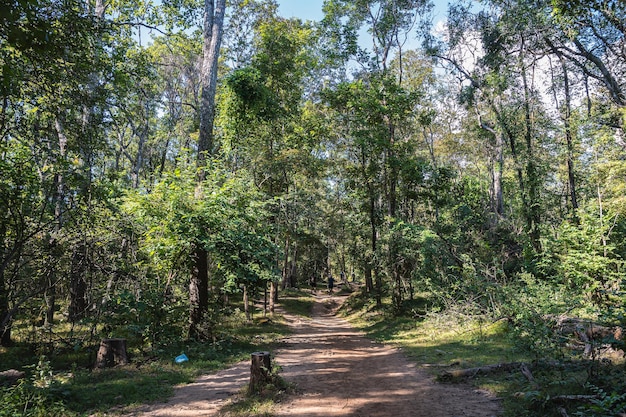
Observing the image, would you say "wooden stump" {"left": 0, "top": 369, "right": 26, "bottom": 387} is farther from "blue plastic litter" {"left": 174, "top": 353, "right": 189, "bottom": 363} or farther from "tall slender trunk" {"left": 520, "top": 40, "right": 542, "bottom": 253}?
"tall slender trunk" {"left": 520, "top": 40, "right": 542, "bottom": 253}

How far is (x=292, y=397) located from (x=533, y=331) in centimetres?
412

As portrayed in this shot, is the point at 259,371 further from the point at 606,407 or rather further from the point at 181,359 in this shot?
the point at 606,407

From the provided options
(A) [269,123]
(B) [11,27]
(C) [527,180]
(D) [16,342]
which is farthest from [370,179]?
(B) [11,27]

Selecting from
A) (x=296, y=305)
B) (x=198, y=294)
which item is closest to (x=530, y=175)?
(x=296, y=305)

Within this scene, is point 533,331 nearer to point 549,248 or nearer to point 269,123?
point 549,248

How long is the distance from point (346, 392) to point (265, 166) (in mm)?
13008

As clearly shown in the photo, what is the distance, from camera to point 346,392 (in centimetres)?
664

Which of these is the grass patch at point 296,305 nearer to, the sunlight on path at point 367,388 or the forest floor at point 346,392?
the sunlight on path at point 367,388

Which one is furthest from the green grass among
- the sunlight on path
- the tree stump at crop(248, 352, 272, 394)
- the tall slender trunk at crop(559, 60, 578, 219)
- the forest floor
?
the tall slender trunk at crop(559, 60, 578, 219)

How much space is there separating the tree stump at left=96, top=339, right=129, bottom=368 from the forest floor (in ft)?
6.72

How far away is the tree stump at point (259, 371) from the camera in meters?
6.39

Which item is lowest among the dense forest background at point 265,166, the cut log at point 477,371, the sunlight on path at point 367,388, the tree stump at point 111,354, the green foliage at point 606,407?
the sunlight on path at point 367,388

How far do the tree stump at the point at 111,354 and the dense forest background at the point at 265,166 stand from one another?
0.50 m

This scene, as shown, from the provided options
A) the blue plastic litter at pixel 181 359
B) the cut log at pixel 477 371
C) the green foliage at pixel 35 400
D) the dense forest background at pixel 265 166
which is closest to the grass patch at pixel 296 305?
the dense forest background at pixel 265 166
